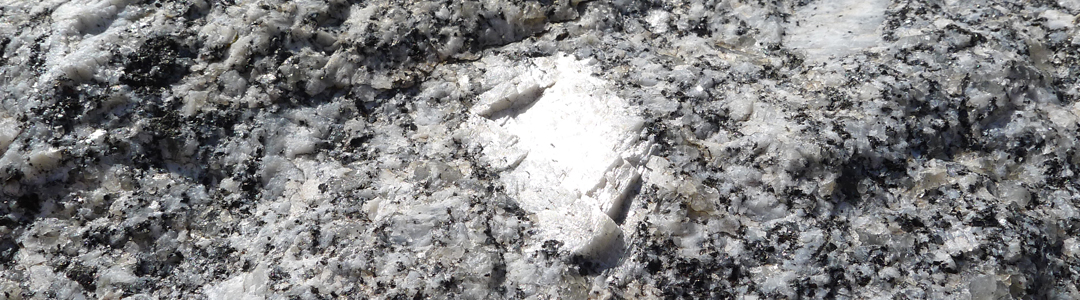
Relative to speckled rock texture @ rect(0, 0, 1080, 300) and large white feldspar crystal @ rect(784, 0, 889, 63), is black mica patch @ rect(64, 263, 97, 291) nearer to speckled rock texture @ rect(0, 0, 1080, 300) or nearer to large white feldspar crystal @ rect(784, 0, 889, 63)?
speckled rock texture @ rect(0, 0, 1080, 300)

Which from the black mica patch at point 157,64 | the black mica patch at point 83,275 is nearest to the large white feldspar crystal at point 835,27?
the black mica patch at point 157,64

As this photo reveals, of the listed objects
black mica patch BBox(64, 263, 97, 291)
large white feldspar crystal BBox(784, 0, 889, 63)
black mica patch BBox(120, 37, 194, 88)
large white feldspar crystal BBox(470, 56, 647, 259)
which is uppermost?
black mica patch BBox(120, 37, 194, 88)

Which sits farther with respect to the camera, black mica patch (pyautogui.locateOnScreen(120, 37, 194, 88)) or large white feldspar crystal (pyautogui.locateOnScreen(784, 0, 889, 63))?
large white feldspar crystal (pyautogui.locateOnScreen(784, 0, 889, 63))

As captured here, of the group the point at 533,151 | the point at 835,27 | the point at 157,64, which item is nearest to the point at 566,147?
the point at 533,151

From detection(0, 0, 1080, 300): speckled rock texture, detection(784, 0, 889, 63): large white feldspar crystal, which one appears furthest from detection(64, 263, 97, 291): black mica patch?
detection(784, 0, 889, 63): large white feldspar crystal

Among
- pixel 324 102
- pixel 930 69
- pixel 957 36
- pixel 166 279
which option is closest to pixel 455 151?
pixel 324 102

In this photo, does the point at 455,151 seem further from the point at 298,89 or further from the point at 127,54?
the point at 127,54
